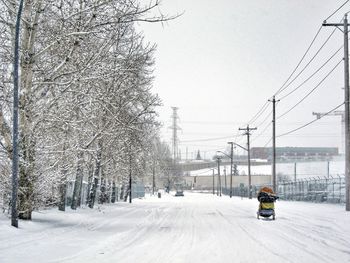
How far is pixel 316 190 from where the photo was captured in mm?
47625

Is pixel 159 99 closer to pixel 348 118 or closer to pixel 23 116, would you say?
pixel 348 118

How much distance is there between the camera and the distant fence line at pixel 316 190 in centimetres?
4144

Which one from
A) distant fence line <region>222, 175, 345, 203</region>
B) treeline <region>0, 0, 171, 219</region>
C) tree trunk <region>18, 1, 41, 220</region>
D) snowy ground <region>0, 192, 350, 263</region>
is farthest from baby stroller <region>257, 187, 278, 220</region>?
distant fence line <region>222, 175, 345, 203</region>

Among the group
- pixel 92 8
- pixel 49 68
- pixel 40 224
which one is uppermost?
pixel 92 8

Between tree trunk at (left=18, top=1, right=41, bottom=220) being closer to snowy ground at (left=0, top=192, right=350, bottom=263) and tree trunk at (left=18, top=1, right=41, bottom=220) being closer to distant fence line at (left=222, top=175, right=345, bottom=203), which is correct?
snowy ground at (left=0, top=192, right=350, bottom=263)

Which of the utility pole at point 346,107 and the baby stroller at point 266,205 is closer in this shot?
the baby stroller at point 266,205

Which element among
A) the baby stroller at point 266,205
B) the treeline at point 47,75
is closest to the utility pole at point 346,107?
the baby stroller at point 266,205

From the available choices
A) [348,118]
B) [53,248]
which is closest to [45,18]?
[53,248]

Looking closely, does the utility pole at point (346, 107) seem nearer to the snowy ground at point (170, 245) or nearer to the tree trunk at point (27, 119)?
the snowy ground at point (170, 245)

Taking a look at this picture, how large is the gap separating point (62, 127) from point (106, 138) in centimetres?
1125

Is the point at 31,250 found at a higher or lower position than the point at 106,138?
lower

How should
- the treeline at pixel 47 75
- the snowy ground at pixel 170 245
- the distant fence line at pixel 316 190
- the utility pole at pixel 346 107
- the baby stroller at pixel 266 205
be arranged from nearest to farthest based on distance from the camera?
the snowy ground at pixel 170 245, the treeline at pixel 47 75, the baby stroller at pixel 266 205, the utility pole at pixel 346 107, the distant fence line at pixel 316 190

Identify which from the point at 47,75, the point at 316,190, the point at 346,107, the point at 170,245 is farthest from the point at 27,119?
the point at 316,190

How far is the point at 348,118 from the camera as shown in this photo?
29.6 metres
